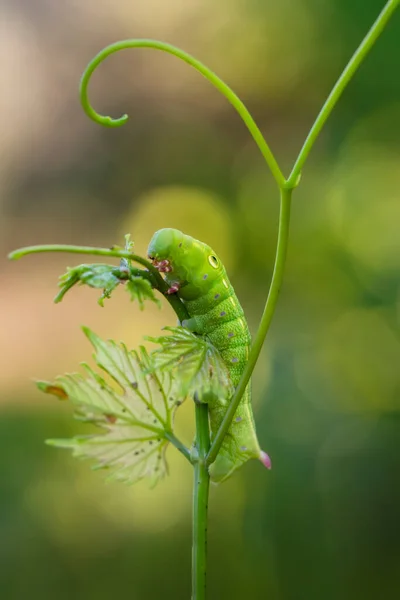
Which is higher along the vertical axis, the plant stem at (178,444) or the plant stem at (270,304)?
the plant stem at (270,304)

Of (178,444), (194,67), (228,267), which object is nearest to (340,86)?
(194,67)

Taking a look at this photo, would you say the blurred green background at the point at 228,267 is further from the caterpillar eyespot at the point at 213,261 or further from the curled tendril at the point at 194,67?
the curled tendril at the point at 194,67

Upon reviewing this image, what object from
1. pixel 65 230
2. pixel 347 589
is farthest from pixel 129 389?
pixel 65 230

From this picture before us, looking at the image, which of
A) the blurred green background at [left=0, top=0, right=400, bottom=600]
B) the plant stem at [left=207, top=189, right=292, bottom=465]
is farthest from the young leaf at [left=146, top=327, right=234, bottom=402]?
the blurred green background at [left=0, top=0, right=400, bottom=600]

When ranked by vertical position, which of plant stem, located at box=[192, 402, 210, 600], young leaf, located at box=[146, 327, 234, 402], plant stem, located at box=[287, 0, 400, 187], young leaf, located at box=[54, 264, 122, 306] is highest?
plant stem, located at box=[287, 0, 400, 187]

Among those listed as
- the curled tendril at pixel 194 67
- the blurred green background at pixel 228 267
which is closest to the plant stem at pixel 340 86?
the curled tendril at pixel 194 67

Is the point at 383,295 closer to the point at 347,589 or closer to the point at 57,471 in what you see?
the point at 347,589

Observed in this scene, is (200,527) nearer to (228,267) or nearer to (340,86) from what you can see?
(340,86)

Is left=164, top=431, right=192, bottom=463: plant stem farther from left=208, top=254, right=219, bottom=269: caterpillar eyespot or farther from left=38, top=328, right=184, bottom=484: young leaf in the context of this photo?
left=208, top=254, right=219, bottom=269: caterpillar eyespot
